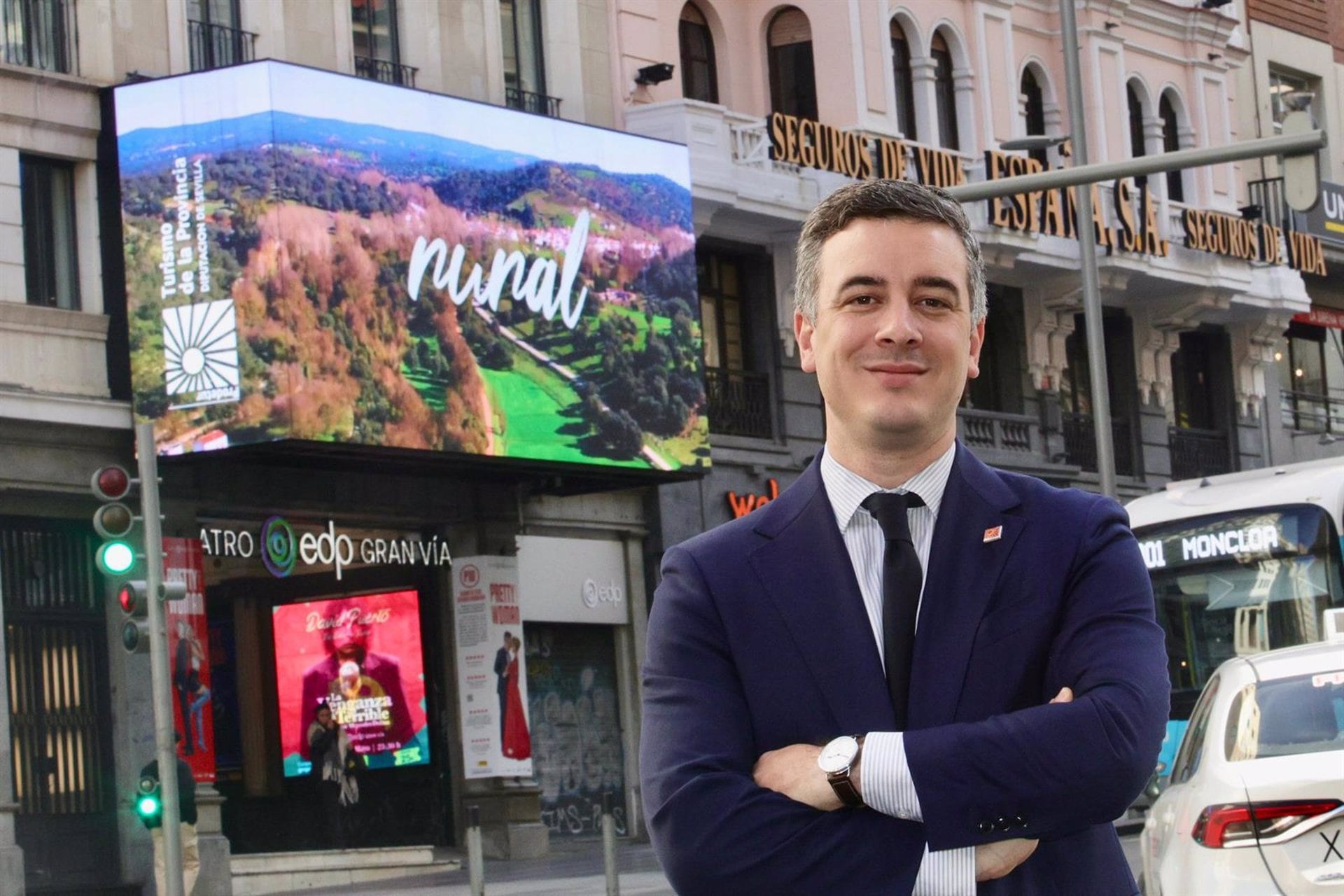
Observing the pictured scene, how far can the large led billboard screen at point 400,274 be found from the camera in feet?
76.4

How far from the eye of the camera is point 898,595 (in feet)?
11.1

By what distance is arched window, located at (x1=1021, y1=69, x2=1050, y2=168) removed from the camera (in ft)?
124

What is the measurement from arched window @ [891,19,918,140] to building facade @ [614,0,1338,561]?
0.05 metres

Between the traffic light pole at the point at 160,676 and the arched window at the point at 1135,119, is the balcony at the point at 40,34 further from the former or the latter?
the arched window at the point at 1135,119

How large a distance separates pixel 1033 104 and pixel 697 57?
7.64 meters

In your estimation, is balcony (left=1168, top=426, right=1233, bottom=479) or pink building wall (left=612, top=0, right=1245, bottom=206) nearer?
pink building wall (left=612, top=0, right=1245, bottom=206)

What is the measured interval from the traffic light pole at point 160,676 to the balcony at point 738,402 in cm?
1486

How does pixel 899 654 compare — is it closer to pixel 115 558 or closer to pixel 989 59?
pixel 115 558

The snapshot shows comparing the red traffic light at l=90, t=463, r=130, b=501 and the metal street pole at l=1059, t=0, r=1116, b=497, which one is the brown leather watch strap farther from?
the metal street pole at l=1059, t=0, r=1116, b=497

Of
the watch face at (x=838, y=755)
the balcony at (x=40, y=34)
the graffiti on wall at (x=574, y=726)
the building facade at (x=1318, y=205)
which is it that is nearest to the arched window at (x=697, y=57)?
the graffiti on wall at (x=574, y=726)

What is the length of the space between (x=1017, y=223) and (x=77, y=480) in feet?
49.3

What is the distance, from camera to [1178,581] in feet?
68.9

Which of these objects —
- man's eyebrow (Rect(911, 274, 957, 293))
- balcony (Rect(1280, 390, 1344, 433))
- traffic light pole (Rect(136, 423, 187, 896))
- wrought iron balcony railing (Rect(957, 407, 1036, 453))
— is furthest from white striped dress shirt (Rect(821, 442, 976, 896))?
balcony (Rect(1280, 390, 1344, 433))

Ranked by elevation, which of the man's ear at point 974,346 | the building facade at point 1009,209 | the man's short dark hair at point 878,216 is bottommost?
the man's ear at point 974,346
